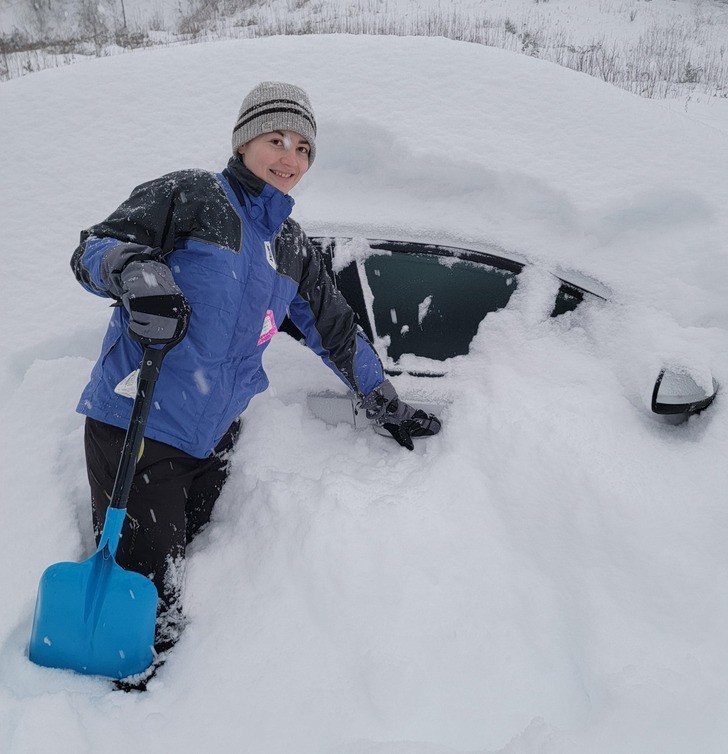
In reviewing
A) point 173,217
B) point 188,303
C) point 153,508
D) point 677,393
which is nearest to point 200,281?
point 188,303

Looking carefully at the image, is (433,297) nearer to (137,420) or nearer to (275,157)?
(275,157)

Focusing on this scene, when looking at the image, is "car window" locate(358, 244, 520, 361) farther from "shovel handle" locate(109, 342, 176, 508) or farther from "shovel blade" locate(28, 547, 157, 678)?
"shovel blade" locate(28, 547, 157, 678)

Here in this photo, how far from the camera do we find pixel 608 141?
2.20 m

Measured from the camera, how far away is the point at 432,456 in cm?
210

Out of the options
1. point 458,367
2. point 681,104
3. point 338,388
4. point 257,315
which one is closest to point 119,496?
point 257,315

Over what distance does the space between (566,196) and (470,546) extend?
1.35 meters

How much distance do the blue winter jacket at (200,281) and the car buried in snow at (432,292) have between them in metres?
0.38

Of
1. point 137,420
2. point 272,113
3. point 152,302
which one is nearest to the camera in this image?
point 152,302

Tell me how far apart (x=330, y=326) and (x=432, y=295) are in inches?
16.0

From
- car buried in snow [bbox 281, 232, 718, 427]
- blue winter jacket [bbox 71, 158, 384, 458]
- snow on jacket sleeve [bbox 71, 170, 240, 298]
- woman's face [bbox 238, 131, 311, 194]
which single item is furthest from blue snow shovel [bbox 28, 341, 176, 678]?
car buried in snow [bbox 281, 232, 718, 427]

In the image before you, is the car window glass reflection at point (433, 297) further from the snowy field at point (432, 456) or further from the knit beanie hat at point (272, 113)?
the knit beanie hat at point (272, 113)

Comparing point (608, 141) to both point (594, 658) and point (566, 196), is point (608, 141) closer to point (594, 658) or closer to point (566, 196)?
point (566, 196)

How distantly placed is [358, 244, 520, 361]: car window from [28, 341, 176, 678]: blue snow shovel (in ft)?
2.98

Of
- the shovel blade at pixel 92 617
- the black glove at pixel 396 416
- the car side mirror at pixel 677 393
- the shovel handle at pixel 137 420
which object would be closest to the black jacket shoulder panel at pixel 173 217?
the shovel handle at pixel 137 420
